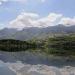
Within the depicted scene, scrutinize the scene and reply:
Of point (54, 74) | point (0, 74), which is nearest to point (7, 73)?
point (0, 74)

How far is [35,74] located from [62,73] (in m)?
4.57

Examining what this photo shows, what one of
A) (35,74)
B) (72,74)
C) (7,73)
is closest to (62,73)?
(72,74)

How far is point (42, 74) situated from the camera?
3834 cm

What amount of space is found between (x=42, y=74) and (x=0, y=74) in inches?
236

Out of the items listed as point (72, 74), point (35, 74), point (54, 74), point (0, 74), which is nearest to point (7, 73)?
point (0, 74)

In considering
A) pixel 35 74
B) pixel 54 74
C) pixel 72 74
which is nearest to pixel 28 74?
pixel 35 74

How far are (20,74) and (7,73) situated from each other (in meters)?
2.27

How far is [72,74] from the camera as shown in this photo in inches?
1538

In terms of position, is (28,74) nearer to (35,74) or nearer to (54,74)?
(35,74)

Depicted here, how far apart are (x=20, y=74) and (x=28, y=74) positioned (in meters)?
1.18

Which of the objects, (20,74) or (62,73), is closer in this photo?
(20,74)

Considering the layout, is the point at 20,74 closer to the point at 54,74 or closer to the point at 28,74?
the point at 28,74

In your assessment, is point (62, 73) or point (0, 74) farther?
point (62, 73)

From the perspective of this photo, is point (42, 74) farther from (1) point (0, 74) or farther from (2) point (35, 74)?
(1) point (0, 74)
